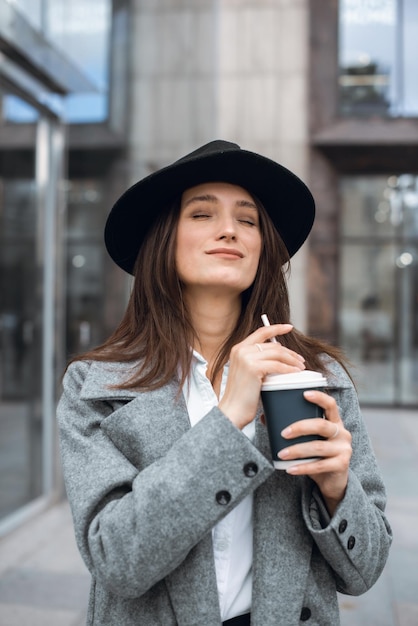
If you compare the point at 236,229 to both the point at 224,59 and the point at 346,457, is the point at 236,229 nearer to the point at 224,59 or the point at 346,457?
the point at 346,457

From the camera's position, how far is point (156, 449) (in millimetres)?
1282

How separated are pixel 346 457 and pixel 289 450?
0.39 feet

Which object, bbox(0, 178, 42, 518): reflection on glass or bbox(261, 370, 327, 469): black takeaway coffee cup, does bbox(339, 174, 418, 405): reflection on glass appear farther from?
bbox(261, 370, 327, 469): black takeaway coffee cup

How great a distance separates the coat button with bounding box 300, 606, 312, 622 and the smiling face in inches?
26.6

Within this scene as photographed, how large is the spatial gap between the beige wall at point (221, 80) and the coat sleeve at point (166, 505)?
22.8 feet

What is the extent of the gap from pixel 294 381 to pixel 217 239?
0.42m

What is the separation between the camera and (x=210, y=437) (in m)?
1.12

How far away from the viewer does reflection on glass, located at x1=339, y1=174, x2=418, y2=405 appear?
12070 mm

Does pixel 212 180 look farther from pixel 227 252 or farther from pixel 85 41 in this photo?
pixel 85 41

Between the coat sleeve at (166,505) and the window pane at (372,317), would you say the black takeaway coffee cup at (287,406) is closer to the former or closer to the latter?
the coat sleeve at (166,505)

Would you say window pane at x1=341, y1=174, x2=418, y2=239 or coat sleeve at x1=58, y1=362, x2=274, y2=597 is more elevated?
window pane at x1=341, y1=174, x2=418, y2=239

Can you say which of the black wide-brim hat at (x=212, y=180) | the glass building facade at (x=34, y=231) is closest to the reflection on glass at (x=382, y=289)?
the glass building facade at (x=34, y=231)

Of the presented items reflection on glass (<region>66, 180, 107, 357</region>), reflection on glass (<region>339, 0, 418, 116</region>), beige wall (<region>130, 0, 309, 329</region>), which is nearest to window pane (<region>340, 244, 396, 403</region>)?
beige wall (<region>130, 0, 309, 329</region>)

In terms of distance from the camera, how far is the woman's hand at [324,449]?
1088mm
